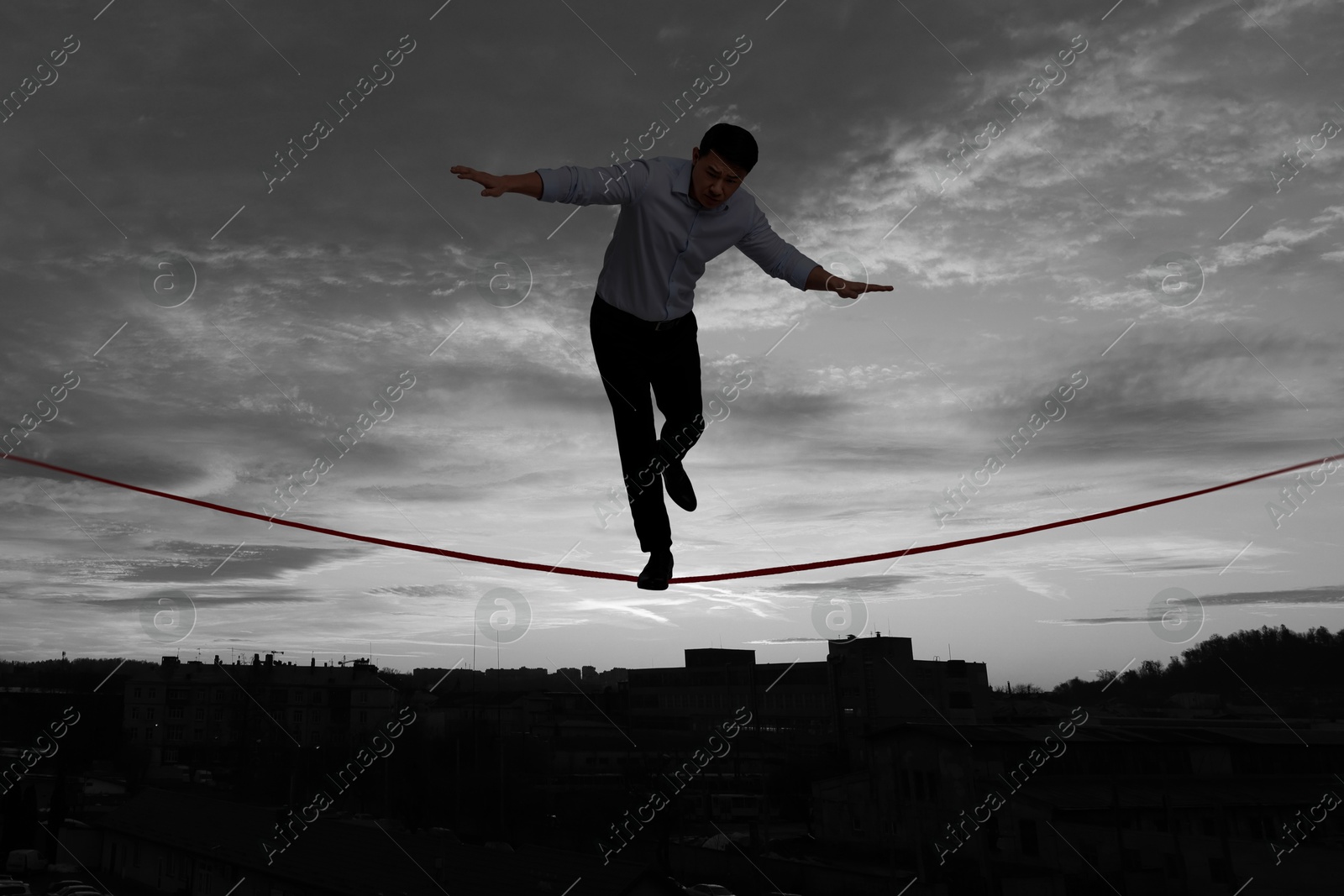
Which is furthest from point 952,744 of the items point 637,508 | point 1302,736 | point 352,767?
point 637,508

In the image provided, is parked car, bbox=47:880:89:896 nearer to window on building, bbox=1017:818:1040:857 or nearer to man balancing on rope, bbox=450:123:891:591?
window on building, bbox=1017:818:1040:857

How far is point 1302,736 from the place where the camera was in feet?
133

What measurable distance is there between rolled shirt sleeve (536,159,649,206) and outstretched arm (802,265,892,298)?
1.25 m

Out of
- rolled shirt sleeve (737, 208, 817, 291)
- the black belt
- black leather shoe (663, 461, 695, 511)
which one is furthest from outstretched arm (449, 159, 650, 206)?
black leather shoe (663, 461, 695, 511)

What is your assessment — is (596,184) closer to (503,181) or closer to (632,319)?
(503,181)

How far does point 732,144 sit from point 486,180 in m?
1.45

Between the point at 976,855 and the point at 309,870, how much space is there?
91.9ft

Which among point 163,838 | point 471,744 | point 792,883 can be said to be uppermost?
point 471,744

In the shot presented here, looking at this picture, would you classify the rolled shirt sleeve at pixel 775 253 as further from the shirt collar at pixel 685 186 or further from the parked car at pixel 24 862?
the parked car at pixel 24 862

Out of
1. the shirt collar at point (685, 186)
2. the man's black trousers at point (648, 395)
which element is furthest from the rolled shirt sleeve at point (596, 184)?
the man's black trousers at point (648, 395)

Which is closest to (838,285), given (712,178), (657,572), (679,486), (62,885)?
(712,178)

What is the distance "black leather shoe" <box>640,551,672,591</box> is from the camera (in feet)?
19.7

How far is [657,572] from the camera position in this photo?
604 cm

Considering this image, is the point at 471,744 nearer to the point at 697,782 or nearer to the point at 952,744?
the point at 697,782
